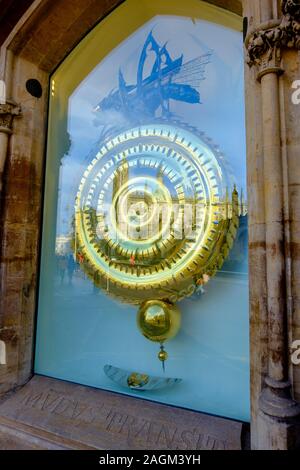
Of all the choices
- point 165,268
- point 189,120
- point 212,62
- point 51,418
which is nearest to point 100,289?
point 165,268

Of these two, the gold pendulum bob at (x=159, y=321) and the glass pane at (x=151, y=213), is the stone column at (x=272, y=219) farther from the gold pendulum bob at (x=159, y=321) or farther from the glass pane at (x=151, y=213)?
the gold pendulum bob at (x=159, y=321)

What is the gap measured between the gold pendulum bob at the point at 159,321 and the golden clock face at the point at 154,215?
82 mm

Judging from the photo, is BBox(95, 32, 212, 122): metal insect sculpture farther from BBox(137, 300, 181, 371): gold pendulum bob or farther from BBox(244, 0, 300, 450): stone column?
BBox(137, 300, 181, 371): gold pendulum bob

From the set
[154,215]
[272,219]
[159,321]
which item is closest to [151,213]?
[154,215]

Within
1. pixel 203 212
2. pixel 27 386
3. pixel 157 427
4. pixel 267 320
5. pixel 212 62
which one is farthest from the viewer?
pixel 27 386

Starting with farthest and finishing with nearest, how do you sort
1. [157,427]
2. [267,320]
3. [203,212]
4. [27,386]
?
[27,386]
[203,212]
[157,427]
[267,320]

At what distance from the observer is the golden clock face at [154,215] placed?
2.24m

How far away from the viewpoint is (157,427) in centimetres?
204

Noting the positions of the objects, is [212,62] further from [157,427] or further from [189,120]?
[157,427]

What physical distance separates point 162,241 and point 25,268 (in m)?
1.45

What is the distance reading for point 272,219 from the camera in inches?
63.8

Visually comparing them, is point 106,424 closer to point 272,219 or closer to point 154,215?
point 154,215

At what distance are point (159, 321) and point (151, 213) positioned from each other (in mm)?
906

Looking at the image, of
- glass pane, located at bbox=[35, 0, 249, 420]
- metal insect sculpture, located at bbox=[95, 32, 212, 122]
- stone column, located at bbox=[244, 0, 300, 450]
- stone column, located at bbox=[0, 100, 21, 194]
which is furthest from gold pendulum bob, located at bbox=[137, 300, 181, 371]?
stone column, located at bbox=[0, 100, 21, 194]
